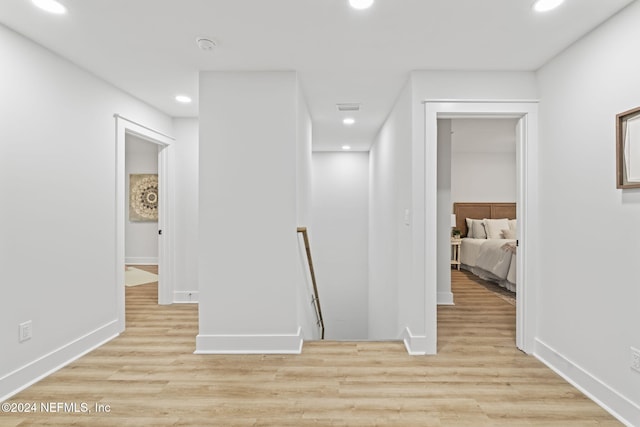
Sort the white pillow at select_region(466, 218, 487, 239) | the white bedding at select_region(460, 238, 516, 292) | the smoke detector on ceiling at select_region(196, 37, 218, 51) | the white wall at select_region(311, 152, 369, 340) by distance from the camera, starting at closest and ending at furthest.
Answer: the smoke detector on ceiling at select_region(196, 37, 218, 51), the white bedding at select_region(460, 238, 516, 292), the white wall at select_region(311, 152, 369, 340), the white pillow at select_region(466, 218, 487, 239)

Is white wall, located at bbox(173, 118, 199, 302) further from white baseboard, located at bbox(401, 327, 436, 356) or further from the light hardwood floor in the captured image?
white baseboard, located at bbox(401, 327, 436, 356)

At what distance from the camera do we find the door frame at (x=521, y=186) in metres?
2.94

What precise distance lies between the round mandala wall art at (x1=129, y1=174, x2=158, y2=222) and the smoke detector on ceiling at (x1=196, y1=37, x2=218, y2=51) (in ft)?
18.9

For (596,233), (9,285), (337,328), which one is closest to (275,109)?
(9,285)

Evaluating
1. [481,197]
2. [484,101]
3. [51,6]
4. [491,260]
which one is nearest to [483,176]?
[481,197]

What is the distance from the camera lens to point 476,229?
24.1 feet

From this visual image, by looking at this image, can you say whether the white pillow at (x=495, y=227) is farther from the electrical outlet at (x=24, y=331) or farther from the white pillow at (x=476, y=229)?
the electrical outlet at (x=24, y=331)

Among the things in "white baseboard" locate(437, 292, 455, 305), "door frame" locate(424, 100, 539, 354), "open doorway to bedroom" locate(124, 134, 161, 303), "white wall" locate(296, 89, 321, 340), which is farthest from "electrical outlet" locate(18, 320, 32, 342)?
"open doorway to bedroom" locate(124, 134, 161, 303)

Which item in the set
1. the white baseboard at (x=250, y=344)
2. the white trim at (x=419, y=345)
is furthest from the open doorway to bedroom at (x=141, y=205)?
the white trim at (x=419, y=345)

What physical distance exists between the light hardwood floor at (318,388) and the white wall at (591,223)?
223 millimetres

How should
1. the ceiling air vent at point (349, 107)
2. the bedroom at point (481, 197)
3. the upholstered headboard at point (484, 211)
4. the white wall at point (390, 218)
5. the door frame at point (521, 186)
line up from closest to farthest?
the door frame at point (521, 186)
the white wall at point (390, 218)
the ceiling air vent at point (349, 107)
the bedroom at point (481, 197)
the upholstered headboard at point (484, 211)

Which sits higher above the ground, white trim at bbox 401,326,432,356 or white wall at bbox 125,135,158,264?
white wall at bbox 125,135,158,264

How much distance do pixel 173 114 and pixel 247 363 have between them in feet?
10.6

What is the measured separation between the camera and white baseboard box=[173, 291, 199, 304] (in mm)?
4680
